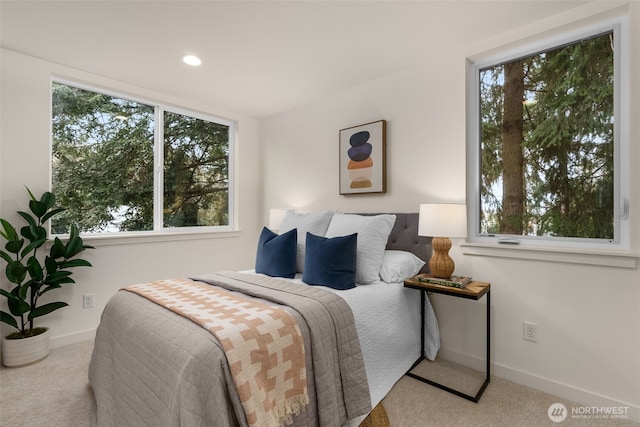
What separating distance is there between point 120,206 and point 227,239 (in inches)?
48.0

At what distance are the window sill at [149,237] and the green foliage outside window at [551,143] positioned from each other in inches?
114

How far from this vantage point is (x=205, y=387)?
3.67 feet

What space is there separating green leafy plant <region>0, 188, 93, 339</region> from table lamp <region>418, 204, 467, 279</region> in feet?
9.07

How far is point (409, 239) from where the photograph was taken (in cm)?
254

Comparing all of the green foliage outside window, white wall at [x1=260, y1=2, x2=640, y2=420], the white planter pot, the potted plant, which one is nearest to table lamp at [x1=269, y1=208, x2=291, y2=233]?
white wall at [x1=260, y1=2, x2=640, y2=420]

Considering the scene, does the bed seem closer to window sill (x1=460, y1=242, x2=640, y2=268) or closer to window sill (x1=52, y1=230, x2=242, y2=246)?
window sill (x1=460, y1=242, x2=640, y2=268)

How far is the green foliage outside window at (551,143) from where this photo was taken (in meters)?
1.91

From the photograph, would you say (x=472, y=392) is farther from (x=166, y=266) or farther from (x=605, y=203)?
(x=166, y=266)

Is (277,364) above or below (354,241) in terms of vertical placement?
below

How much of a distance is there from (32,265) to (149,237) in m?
0.96

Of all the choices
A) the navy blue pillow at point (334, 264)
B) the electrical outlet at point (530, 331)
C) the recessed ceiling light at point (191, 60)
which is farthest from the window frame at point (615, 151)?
the recessed ceiling light at point (191, 60)

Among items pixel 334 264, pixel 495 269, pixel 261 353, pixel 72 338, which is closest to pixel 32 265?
pixel 72 338

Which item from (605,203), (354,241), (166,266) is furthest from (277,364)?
(166,266)

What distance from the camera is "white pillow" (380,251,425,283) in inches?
86.8
